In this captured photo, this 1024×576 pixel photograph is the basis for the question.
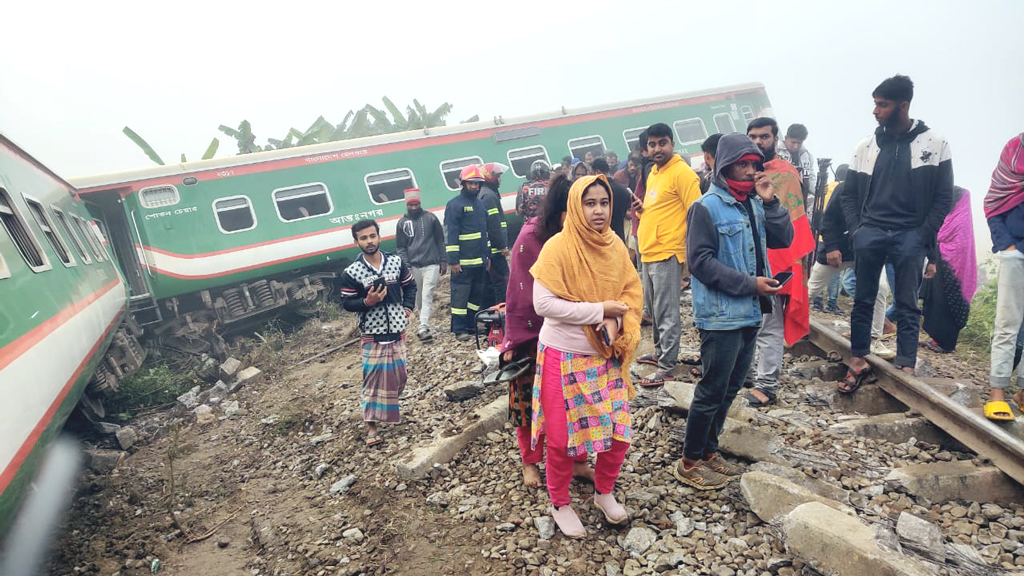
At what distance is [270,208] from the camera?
30.0 ft

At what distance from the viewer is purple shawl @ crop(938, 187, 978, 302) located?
392cm

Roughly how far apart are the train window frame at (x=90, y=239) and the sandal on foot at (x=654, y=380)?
301 inches

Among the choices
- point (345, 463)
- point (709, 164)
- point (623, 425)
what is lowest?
point (345, 463)

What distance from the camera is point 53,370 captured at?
381 centimetres

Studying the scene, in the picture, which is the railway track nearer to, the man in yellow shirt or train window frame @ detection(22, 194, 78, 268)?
the man in yellow shirt

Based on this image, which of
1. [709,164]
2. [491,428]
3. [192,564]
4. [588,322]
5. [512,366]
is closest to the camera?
[588,322]

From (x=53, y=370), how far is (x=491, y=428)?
3.28 m

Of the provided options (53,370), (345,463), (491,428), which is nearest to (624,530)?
(491,428)

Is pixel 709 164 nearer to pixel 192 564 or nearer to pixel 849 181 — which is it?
pixel 849 181

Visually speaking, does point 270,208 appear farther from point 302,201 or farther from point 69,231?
point 69,231

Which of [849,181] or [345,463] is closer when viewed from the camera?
[849,181]

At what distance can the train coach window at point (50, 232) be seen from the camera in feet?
17.5

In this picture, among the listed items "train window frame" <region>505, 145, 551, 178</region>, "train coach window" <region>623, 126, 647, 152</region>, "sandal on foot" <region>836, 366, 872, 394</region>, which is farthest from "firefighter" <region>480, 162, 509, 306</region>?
"train coach window" <region>623, 126, 647, 152</region>

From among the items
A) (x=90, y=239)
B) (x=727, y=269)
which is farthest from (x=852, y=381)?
(x=90, y=239)
